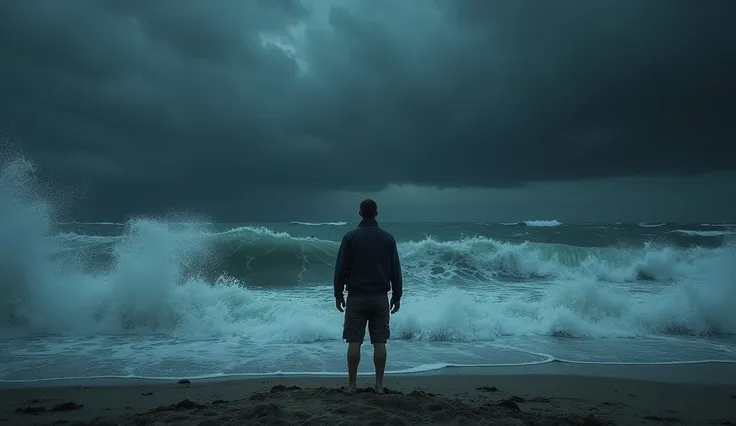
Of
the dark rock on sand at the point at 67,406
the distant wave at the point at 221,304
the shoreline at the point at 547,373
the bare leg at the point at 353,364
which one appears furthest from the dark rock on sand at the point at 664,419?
the dark rock on sand at the point at 67,406

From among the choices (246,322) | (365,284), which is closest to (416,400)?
(365,284)

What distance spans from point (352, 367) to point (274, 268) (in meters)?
15.4

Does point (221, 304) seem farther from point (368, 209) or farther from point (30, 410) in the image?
point (368, 209)

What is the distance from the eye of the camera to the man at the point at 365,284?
4762mm

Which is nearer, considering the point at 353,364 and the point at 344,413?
the point at 344,413

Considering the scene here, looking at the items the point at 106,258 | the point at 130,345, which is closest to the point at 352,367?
the point at 130,345

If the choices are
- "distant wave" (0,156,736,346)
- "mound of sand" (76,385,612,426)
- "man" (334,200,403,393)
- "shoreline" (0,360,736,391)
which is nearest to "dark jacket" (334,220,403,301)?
"man" (334,200,403,393)

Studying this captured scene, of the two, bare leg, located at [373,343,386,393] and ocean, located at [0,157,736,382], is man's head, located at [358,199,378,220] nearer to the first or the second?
bare leg, located at [373,343,386,393]

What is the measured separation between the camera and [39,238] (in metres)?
11.2

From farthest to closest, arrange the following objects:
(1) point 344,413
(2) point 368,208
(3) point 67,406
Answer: (3) point 67,406
(2) point 368,208
(1) point 344,413

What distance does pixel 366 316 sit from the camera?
484 centimetres

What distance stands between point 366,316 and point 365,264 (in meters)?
0.56

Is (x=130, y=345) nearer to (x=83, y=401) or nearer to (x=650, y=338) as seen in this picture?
(x=83, y=401)

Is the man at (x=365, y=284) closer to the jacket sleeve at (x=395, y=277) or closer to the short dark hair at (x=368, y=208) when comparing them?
the jacket sleeve at (x=395, y=277)
